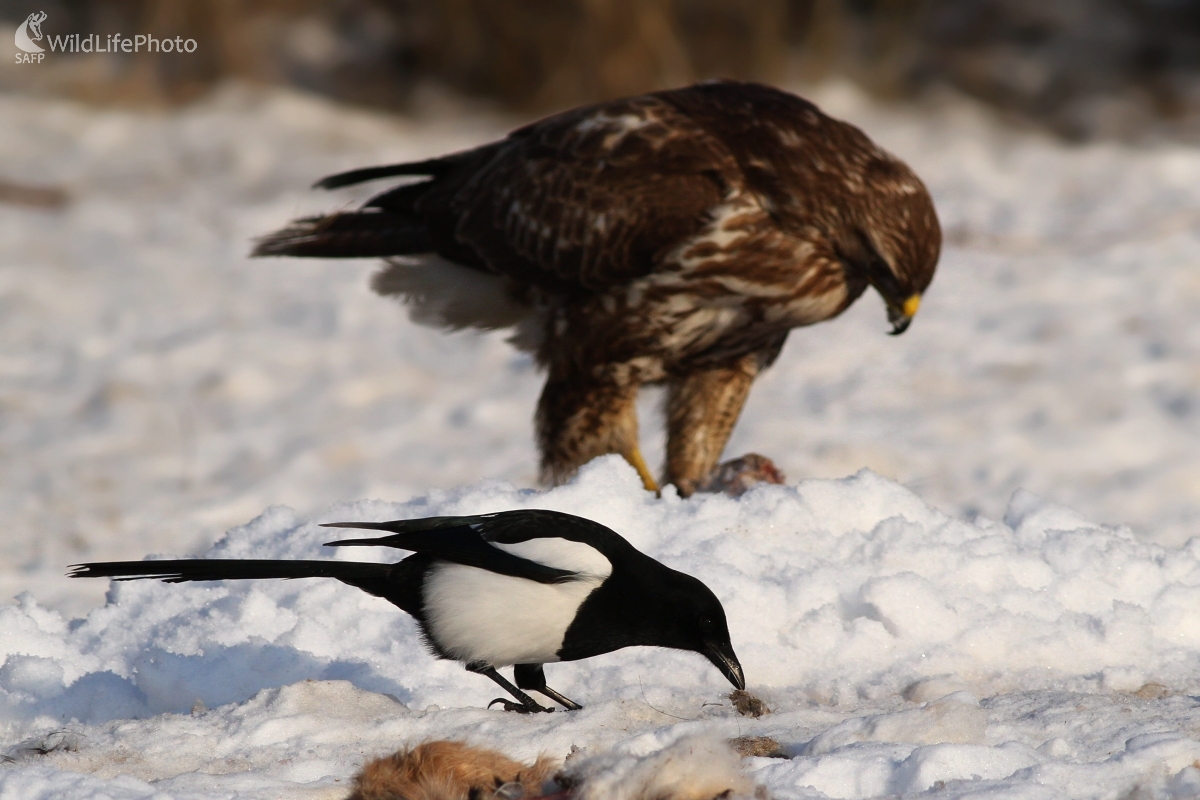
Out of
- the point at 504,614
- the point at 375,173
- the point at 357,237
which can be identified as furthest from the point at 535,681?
the point at 375,173

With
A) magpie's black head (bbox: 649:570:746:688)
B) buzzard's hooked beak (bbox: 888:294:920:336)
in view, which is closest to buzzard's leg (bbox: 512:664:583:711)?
magpie's black head (bbox: 649:570:746:688)

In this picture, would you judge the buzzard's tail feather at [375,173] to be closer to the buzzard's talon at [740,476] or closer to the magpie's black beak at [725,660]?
the buzzard's talon at [740,476]

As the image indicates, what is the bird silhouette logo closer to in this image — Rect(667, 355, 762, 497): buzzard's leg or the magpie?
Rect(667, 355, 762, 497): buzzard's leg

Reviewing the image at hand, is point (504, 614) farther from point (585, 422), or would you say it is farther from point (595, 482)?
point (585, 422)

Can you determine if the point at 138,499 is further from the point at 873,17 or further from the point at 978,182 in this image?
the point at 873,17

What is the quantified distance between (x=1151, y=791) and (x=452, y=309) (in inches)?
147

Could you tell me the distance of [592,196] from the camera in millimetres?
5004

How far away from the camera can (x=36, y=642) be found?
11.2 feet

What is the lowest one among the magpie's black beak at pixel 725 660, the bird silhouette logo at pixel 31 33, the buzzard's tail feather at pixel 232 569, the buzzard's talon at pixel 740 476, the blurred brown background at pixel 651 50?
the magpie's black beak at pixel 725 660

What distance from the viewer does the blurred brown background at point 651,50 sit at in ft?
38.5

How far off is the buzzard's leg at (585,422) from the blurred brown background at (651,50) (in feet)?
21.8

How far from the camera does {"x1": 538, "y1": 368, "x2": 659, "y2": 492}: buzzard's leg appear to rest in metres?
5.07

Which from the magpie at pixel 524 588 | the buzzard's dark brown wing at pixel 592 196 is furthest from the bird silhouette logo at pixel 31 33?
the magpie at pixel 524 588

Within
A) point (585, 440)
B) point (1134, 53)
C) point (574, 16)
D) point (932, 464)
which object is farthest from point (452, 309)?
point (1134, 53)
